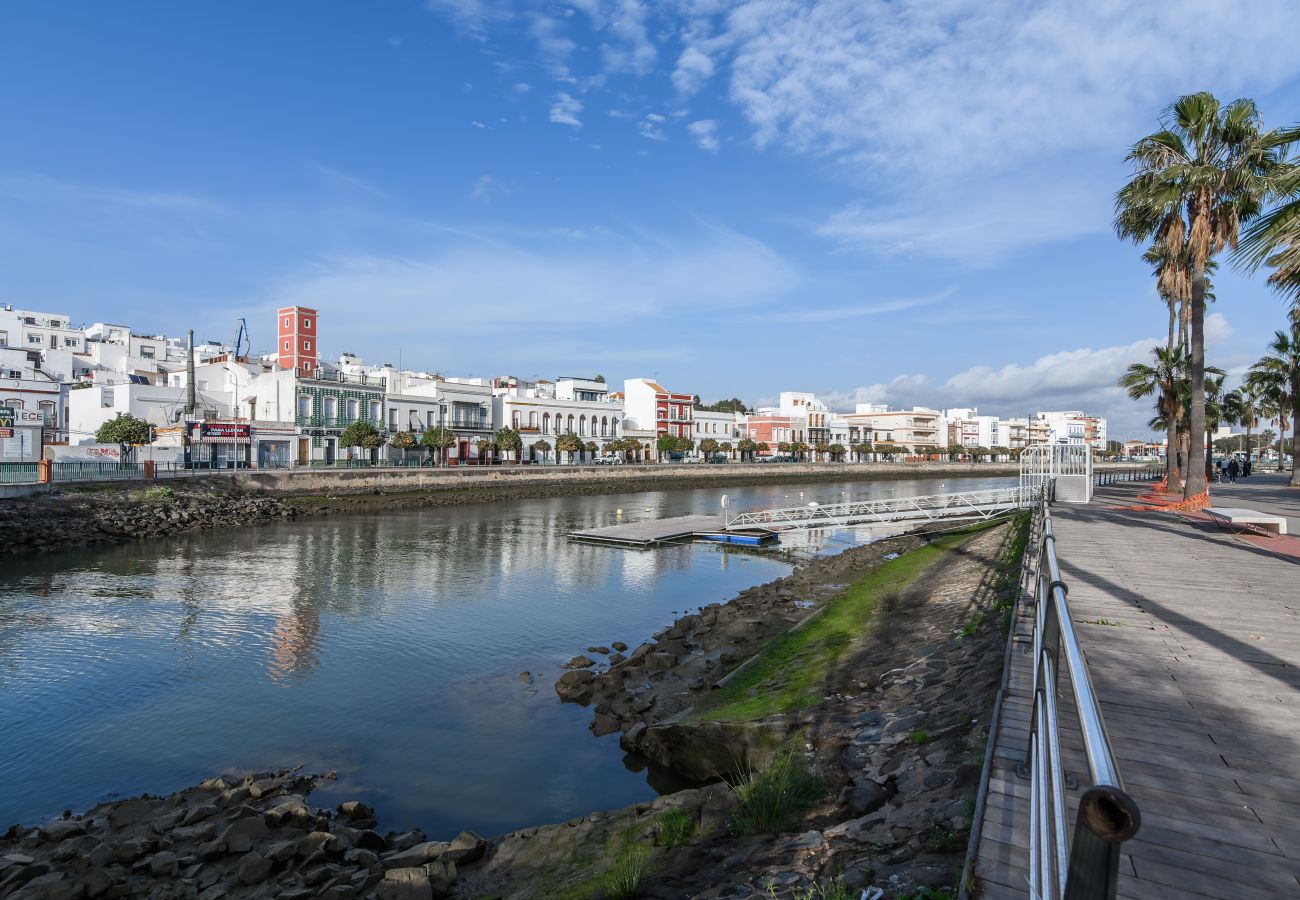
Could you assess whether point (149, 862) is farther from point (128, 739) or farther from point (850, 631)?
point (850, 631)

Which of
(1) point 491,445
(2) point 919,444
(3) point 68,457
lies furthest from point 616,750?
(2) point 919,444

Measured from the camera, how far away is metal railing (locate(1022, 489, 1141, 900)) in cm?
170

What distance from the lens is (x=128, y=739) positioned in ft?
41.7

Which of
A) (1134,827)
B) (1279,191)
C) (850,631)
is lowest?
(850,631)

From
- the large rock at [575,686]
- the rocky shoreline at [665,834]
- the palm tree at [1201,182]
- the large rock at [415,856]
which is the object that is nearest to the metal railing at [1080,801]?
the rocky shoreline at [665,834]

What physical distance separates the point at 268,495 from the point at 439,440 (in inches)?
908

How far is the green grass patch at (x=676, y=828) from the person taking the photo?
23.8 ft

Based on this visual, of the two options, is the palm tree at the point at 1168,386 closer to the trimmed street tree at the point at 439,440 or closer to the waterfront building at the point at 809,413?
the trimmed street tree at the point at 439,440

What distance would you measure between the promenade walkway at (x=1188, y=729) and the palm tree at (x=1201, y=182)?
558 inches

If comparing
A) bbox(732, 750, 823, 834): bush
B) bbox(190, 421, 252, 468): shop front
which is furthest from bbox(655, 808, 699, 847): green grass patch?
bbox(190, 421, 252, 468): shop front

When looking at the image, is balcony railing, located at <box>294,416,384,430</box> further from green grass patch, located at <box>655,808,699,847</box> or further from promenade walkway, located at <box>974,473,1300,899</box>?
promenade walkway, located at <box>974,473,1300,899</box>

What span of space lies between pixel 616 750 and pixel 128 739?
8.42m

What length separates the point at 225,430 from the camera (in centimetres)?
5516

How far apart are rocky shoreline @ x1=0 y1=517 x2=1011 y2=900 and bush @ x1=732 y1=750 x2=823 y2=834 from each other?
0.06 meters
